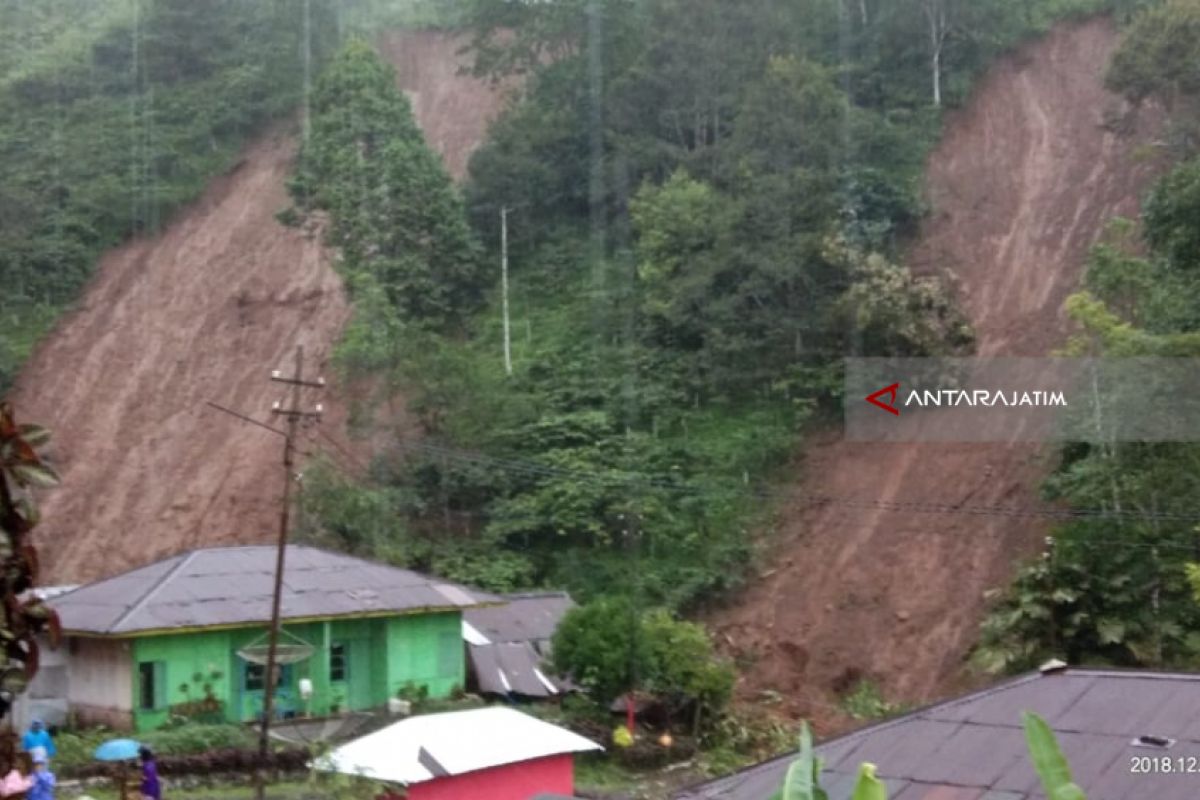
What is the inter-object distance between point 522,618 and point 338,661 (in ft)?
11.2

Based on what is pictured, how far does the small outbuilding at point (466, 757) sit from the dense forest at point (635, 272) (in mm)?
8053

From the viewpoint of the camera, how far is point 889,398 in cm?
2497

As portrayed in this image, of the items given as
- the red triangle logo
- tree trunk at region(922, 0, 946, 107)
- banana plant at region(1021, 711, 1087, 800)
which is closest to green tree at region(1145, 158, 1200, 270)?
the red triangle logo

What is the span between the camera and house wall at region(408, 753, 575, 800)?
13734mm

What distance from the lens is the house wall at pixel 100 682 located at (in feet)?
57.1

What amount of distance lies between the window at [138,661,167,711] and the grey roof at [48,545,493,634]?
0.63 m

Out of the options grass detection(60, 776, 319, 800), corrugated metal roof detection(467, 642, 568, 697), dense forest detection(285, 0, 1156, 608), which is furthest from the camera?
dense forest detection(285, 0, 1156, 608)

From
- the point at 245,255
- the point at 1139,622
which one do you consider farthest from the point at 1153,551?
the point at 245,255

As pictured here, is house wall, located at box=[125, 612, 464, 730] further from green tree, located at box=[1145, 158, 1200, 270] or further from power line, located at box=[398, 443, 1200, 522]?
green tree, located at box=[1145, 158, 1200, 270]

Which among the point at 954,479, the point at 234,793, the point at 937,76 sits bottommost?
the point at 234,793

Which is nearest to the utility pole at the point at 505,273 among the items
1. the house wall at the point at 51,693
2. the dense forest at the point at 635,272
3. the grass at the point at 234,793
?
the dense forest at the point at 635,272

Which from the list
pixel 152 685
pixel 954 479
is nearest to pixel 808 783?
pixel 152 685

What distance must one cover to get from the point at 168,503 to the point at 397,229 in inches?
285
